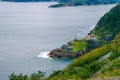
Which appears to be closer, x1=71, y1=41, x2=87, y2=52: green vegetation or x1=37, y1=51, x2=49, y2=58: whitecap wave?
x1=37, y1=51, x2=49, y2=58: whitecap wave

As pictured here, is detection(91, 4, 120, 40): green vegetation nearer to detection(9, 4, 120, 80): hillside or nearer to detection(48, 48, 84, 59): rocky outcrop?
detection(9, 4, 120, 80): hillside

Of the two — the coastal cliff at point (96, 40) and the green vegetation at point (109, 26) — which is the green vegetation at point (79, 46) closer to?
the coastal cliff at point (96, 40)

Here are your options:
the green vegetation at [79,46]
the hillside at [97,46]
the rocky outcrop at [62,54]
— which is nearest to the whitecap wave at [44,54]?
the rocky outcrop at [62,54]

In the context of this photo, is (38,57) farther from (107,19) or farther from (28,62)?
(107,19)

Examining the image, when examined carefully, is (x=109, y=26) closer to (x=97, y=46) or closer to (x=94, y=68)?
(x=97, y=46)

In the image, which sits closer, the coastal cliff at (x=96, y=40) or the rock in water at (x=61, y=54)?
the rock in water at (x=61, y=54)

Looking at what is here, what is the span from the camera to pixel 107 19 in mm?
175875

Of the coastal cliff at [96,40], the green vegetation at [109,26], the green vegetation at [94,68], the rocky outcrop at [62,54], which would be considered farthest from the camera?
the green vegetation at [109,26]

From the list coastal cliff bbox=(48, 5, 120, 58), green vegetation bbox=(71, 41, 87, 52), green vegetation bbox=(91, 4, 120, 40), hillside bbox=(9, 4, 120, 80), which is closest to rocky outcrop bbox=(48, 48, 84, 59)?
coastal cliff bbox=(48, 5, 120, 58)

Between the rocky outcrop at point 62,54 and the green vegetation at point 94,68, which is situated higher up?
the rocky outcrop at point 62,54

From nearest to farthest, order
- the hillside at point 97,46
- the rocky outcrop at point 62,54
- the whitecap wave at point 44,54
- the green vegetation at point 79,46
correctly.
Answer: the hillside at point 97,46 → the rocky outcrop at point 62,54 → the whitecap wave at point 44,54 → the green vegetation at point 79,46

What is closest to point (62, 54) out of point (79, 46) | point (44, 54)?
point (44, 54)

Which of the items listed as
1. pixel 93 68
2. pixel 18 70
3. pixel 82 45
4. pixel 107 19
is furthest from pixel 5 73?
pixel 107 19

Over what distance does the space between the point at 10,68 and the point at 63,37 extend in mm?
66021
